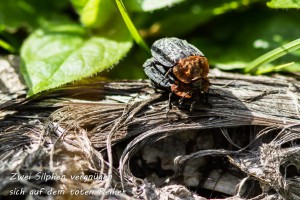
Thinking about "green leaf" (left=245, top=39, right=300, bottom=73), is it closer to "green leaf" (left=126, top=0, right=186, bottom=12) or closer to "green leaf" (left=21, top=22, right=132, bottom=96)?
"green leaf" (left=126, top=0, right=186, bottom=12)

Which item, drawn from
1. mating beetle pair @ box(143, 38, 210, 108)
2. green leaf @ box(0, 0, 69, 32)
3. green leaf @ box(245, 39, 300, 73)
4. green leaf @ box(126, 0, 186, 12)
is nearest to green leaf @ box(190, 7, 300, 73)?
green leaf @ box(245, 39, 300, 73)

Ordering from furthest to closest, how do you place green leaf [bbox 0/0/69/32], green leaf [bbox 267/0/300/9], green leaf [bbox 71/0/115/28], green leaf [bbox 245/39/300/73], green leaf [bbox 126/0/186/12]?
green leaf [bbox 0/0/69/32] → green leaf [bbox 71/0/115/28] → green leaf [bbox 126/0/186/12] → green leaf [bbox 267/0/300/9] → green leaf [bbox 245/39/300/73]

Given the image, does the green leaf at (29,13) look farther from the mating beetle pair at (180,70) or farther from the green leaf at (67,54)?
the mating beetle pair at (180,70)

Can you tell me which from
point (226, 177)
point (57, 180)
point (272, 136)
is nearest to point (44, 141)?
point (57, 180)

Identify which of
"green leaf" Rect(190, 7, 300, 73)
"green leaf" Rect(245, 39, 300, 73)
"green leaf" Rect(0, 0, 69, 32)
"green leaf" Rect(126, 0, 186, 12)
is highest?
"green leaf" Rect(0, 0, 69, 32)

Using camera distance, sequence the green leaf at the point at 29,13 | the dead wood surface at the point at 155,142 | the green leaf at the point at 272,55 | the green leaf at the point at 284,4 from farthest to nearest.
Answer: the green leaf at the point at 29,13 < the green leaf at the point at 284,4 < the green leaf at the point at 272,55 < the dead wood surface at the point at 155,142

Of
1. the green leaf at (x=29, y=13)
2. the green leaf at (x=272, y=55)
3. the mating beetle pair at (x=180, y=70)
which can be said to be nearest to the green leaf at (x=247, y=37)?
the green leaf at (x=272, y=55)

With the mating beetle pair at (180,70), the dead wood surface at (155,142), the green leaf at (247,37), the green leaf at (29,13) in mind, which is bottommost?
the dead wood surface at (155,142)
